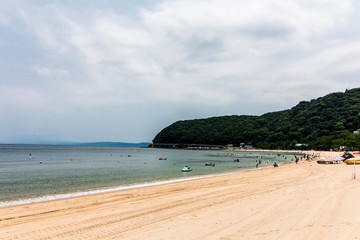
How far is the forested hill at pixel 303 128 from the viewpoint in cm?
11182

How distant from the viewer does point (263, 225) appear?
845 cm

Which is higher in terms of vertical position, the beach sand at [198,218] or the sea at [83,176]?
the beach sand at [198,218]

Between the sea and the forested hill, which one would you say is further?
the forested hill

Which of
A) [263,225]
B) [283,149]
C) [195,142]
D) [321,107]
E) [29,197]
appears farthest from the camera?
[195,142]

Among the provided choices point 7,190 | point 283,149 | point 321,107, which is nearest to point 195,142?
point 283,149

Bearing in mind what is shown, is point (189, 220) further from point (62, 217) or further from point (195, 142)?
point (195, 142)

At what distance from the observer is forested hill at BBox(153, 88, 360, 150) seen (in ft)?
367

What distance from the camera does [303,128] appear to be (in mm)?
136375

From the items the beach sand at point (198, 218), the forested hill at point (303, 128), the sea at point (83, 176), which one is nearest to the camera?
the beach sand at point (198, 218)

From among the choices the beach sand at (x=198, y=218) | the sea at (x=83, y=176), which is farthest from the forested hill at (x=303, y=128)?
the beach sand at (x=198, y=218)

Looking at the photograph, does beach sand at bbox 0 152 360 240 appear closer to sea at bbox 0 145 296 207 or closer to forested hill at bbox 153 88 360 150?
sea at bbox 0 145 296 207

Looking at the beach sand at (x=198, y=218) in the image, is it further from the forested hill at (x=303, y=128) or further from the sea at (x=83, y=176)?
the forested hill at (x=303, y=128)

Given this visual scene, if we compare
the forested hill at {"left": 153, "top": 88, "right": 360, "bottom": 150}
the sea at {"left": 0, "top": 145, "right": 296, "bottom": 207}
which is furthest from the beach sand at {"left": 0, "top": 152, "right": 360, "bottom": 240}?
the forested hill at {"left": 153, "top": 88, "right": 360, "bottom": 150}

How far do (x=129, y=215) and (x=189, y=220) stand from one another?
2805mm
